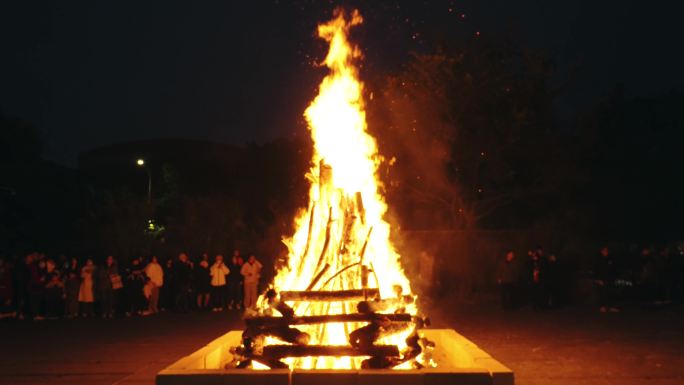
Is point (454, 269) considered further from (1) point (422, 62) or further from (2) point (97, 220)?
(2) point (97, 220)

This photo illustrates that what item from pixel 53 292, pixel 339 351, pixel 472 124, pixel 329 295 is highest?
pixel 472 124

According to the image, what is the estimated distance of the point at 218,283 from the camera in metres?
19.8

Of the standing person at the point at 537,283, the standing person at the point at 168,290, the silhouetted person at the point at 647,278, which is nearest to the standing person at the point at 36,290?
the standing person at the point at 168,290

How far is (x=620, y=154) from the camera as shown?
116 ft

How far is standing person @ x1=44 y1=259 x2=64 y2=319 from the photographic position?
60.3 feet

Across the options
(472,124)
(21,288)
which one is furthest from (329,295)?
(472,124)

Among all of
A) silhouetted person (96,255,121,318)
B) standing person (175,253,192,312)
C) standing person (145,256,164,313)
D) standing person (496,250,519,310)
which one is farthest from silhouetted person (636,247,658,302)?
silhouetted person (96,255,121,318)

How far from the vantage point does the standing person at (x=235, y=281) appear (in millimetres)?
20000

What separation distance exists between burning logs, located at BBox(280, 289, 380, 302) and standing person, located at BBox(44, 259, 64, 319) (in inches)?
523

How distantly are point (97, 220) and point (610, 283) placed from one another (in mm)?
21680

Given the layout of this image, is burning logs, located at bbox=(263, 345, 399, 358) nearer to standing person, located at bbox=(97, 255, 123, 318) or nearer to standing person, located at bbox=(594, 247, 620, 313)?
standing person, located at bbox=(97, 255, 123, 318)

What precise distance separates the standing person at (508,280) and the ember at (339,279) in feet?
34.4

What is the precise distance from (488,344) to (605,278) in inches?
291

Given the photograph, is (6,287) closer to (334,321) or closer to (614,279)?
(334,321)
